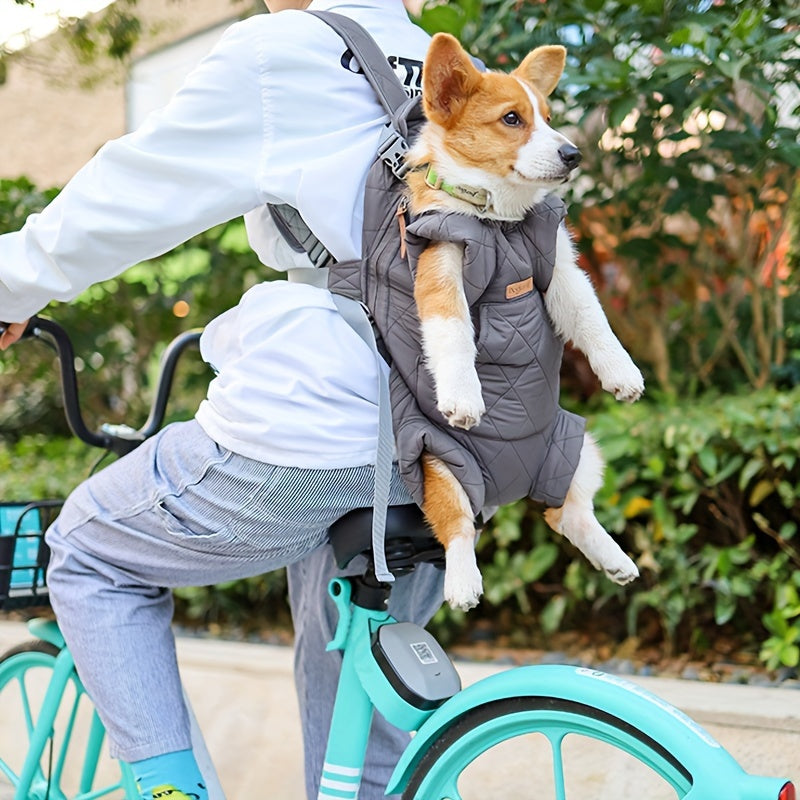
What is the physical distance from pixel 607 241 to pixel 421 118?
8.51 feet

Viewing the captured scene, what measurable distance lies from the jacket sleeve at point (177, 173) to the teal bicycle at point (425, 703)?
1.62 feet

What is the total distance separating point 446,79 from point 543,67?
222mm

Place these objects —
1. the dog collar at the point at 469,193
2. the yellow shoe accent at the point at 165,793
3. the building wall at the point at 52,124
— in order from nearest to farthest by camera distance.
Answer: the dog collar at the point at 469,193 → the yellow shoe accent at the point at 165,793 → the building wall at the point at 52,124

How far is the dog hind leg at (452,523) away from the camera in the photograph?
1380mm

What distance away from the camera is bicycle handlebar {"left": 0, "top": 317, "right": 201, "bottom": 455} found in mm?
1935

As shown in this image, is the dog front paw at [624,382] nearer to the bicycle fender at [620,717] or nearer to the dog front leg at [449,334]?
the dog front leg at [449,334]

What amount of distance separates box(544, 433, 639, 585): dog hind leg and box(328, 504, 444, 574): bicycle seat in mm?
196

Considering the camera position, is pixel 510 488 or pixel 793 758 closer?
pixel 510 488

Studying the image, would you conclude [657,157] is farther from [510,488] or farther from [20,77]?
[20,77]

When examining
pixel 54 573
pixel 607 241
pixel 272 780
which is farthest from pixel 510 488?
pixel 607 241

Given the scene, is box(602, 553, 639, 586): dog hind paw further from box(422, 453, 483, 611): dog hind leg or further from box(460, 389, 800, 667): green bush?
box(460, 389, 800, 667): green bush

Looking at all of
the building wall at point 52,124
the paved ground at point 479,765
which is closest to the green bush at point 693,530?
the paved ground at point 479,765

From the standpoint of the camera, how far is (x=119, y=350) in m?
4.71

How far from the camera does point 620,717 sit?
1.31m
